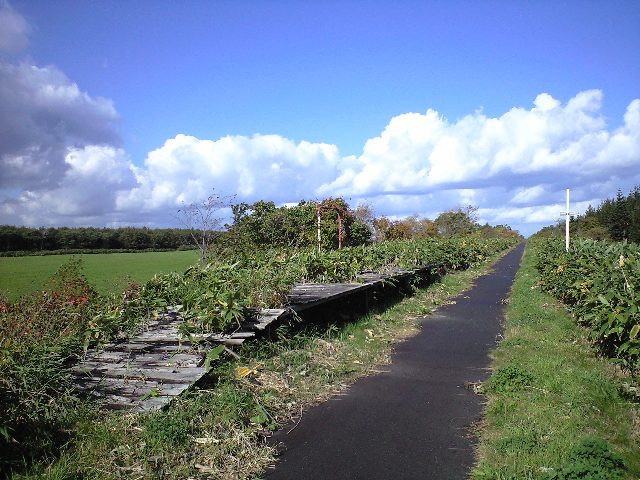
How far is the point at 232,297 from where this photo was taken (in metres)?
6.39

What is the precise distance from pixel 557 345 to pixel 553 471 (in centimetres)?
484

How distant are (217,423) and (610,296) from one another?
5540 mm

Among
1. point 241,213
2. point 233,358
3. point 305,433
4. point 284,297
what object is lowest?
point 305,433

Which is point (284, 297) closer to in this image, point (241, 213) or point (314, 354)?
point (314, 354)

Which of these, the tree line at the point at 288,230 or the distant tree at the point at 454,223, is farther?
the distant tree at the point at 454,223

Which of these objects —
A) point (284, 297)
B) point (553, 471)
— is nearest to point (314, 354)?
point (284, 297)

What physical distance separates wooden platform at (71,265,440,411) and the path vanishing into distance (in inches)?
49.7

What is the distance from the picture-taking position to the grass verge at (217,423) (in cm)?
392

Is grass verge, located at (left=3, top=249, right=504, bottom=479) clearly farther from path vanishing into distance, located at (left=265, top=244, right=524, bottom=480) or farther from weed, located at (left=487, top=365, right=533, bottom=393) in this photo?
weed, located at (left=487, top=365, right=533, bottom=393)

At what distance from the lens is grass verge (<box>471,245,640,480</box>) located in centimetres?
369

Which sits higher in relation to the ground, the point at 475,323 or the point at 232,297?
the point at 232,297

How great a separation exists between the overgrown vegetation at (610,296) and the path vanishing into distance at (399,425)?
5.63 ft

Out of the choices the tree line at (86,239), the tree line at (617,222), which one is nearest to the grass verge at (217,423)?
the tree line at (86,239)

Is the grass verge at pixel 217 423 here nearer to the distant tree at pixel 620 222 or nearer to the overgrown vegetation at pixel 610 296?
the overgrown vegetation at pixel 610 296
